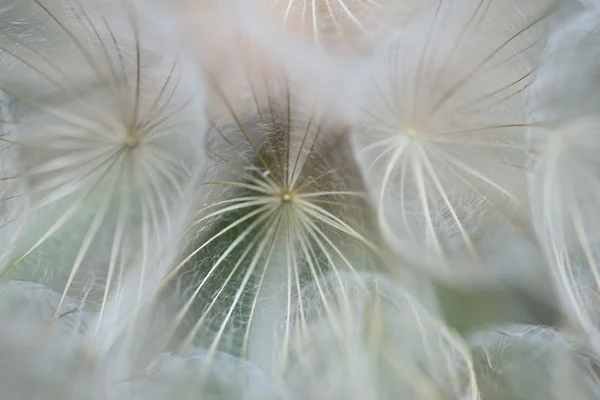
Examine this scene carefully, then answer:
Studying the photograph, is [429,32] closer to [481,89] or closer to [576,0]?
[481,89]

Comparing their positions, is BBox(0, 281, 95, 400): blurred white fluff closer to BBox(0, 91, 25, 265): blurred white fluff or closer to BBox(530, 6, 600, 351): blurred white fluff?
BBox(0, 91, 25, 265): blurred white fluff

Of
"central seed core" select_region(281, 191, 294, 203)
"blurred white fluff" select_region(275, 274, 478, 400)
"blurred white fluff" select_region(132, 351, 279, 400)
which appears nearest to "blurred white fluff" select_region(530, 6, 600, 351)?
"blurred white fluff" select_region(275, 274, 478, 400)

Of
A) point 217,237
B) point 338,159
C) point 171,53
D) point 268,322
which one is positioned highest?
point 171,53

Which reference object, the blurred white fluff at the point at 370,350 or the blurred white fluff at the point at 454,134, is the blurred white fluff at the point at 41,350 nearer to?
the blurred white fluff at the point at 370,350

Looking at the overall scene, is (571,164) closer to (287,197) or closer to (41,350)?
(287,197)

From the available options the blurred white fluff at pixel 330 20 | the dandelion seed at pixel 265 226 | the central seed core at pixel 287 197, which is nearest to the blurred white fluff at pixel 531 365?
the dandelion seed at pixel 265 226

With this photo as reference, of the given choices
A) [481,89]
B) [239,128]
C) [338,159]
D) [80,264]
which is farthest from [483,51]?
[80,264]
